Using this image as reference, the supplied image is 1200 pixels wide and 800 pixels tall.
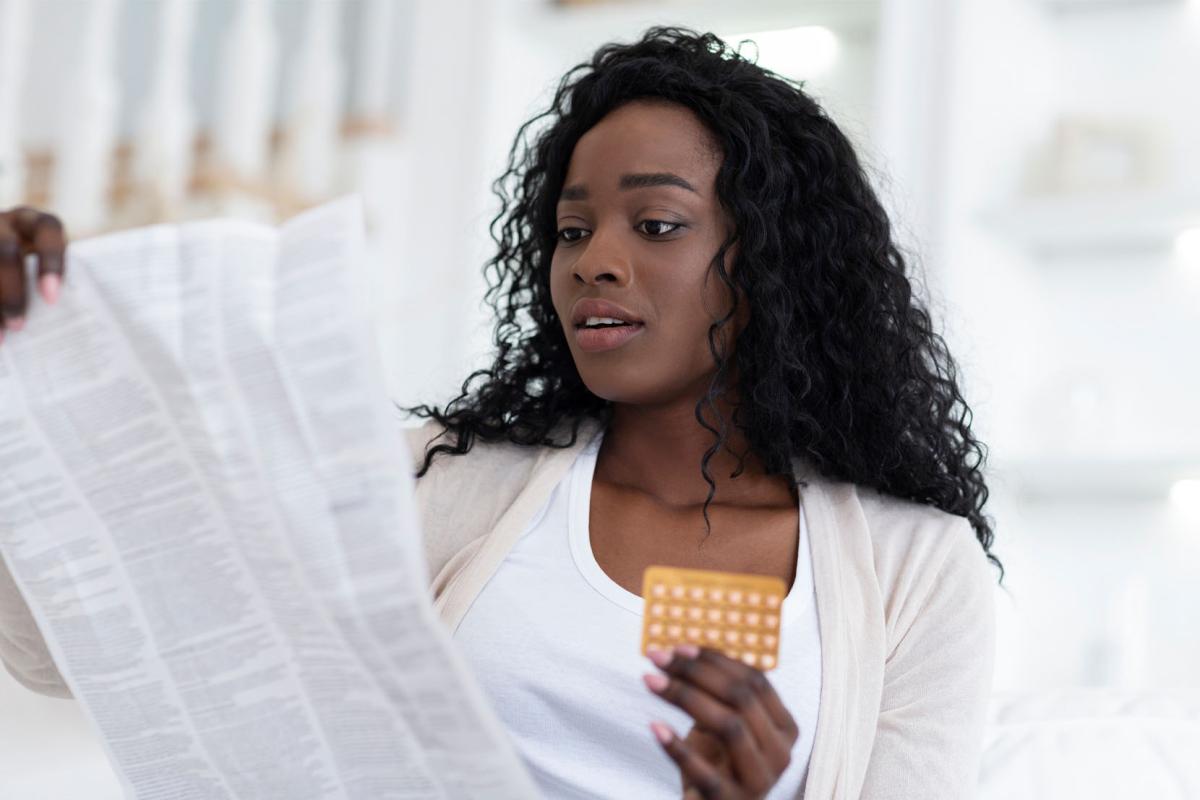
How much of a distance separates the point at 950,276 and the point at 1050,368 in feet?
1.02

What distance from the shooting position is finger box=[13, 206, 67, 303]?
0.79 m

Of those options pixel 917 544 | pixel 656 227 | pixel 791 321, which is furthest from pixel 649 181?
pixel 917 544

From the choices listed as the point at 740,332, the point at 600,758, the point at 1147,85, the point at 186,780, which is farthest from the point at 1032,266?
the point at 186,780

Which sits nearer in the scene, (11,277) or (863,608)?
(11,277)

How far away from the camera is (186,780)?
91 cm

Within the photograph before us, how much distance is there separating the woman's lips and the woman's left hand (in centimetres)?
35

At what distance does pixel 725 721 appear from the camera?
79 cm

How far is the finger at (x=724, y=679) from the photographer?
31.0 inches

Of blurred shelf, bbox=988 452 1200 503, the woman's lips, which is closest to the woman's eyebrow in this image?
the woman's lips

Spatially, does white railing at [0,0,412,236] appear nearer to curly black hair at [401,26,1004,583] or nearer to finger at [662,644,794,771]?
curly black hair at [401,26,1004,583]

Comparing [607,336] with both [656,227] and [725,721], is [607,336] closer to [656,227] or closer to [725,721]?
[656,227]

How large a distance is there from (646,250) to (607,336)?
0.25 feet

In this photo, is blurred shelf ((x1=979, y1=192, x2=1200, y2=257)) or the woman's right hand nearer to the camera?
the woman's right hand

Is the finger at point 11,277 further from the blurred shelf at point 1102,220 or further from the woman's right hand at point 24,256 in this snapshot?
the blurred shelf at point 1102,220
